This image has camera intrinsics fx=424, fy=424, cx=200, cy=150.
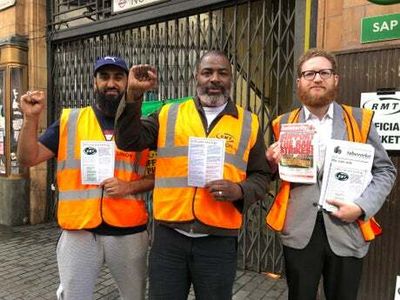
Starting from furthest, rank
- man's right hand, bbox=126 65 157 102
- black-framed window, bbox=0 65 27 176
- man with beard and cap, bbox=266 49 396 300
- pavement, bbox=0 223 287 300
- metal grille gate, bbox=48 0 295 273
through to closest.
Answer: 1. black-framed window, bbox=0 65 27 176
2. metal grille gate, bbox=48 0 295 273
3. pavement, bbox=0 223 287 300
4. man with beard and cap, bbox=266 49 396 300
5. man's right hand, bbox=126 65 157 102

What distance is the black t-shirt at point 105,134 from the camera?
8.43 ft

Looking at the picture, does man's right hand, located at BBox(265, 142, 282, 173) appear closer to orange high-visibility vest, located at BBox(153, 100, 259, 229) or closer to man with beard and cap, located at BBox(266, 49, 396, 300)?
man with beard and cap, located at BBox(266, 49, 396, 300)

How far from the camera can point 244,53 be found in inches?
203

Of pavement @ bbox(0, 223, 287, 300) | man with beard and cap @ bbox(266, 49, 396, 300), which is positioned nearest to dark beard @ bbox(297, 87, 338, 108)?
man with beard and cap @ bbox(266, 49, 396, 300)

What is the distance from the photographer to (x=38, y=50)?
7.22m

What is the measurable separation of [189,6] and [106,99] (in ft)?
9.68

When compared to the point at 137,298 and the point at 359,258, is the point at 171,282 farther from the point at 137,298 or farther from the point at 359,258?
the point at 359,258

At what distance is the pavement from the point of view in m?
4.27

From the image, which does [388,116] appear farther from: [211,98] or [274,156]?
[211,98]

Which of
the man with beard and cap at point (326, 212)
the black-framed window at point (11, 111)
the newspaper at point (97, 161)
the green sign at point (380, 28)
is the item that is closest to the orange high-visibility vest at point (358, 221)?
the man with beard and cap at point (326, 212)

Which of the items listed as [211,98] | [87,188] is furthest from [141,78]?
[87,188]

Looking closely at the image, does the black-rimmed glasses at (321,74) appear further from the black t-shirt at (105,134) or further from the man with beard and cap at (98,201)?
the black t-shirt at (105,134)

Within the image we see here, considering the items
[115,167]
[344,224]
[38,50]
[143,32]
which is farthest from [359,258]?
[38,50]

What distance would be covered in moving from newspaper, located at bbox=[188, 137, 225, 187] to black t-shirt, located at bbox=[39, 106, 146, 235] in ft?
1.96
